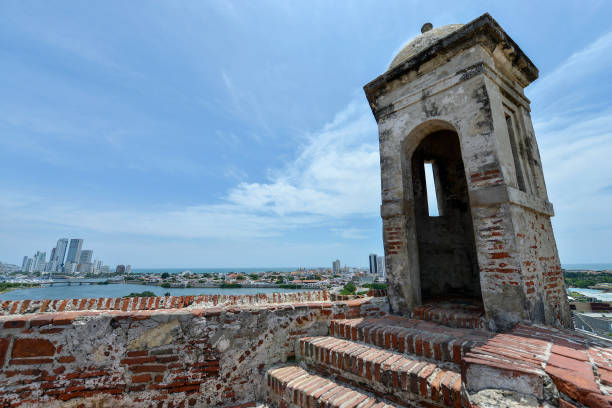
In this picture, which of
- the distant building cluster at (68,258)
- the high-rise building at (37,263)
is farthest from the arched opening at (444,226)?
the high-rise building at (37,263)

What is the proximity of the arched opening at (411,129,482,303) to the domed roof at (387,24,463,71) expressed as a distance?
89.8 inches

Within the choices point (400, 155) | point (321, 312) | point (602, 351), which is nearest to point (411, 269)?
point (321, 312)

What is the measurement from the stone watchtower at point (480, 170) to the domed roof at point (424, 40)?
28 millimetres

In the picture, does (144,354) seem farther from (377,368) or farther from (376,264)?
(376,264)

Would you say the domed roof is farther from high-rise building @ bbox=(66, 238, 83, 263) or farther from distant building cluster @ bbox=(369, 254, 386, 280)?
high-rise building @ bbox=(66, 238, 83, 263)

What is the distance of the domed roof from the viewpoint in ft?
16.4

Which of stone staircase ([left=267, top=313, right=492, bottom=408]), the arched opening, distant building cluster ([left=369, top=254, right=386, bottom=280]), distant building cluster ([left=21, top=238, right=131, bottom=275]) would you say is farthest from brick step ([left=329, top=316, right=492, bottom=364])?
distant building cluster ([left=21, top=238, right=131, bottom=275])

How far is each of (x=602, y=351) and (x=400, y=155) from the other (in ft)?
11.5

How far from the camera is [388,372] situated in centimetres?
254

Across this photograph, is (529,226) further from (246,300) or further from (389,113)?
(246,300)

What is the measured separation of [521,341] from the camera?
2.23m

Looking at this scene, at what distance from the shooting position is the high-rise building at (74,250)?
563 feet

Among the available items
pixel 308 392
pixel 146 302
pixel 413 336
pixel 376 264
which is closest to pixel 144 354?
pixel 146 302

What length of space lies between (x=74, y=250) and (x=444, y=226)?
236 m
